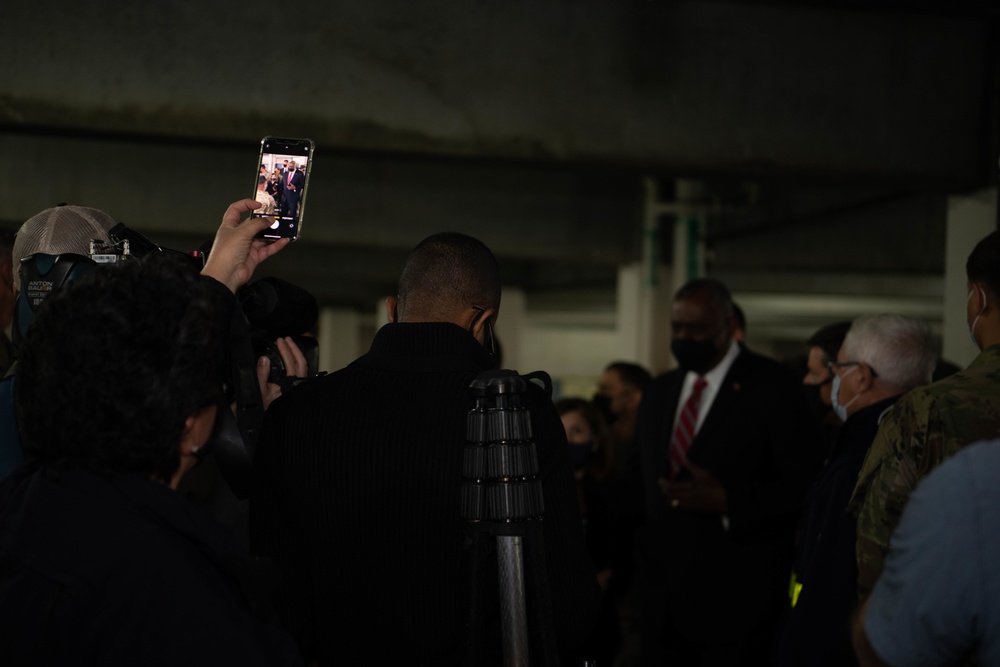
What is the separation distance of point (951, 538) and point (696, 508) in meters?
2.94

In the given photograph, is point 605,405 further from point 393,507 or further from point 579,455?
point 393,507

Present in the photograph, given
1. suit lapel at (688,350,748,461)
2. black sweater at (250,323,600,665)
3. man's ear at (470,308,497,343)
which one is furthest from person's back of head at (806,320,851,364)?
black sweater at (250,323,600,665)

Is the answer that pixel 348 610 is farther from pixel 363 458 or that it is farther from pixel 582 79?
pixel 582 79

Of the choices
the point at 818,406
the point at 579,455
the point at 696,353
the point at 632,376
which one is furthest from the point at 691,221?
the point at 696,353

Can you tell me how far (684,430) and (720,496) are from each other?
0.49 meters

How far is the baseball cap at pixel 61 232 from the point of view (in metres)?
2.32

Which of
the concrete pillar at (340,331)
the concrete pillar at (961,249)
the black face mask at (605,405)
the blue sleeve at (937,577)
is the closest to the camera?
the blue sleeve at (937,577)

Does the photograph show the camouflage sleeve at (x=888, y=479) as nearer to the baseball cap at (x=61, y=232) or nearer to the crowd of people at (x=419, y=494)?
the crowd of people at (x=419, y=494)

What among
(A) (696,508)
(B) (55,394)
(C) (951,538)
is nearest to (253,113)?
(A) (696,508)

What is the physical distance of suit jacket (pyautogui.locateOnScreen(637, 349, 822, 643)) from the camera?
13.7 feet

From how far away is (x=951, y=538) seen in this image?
1.31 metres

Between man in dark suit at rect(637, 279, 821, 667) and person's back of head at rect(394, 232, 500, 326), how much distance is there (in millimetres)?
2075

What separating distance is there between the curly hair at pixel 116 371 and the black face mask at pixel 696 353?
3.40 m

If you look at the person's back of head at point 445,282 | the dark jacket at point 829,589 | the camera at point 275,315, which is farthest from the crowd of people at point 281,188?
the dark jacket at point 829,589
